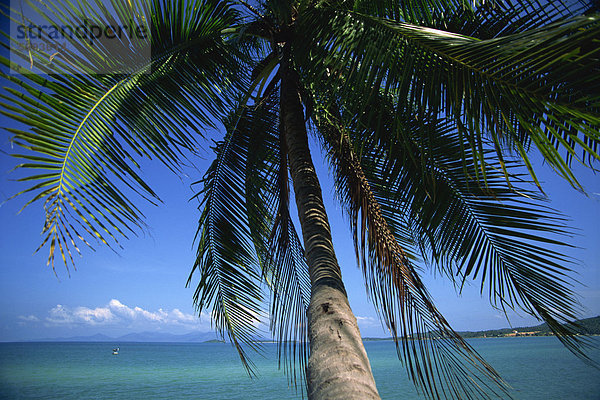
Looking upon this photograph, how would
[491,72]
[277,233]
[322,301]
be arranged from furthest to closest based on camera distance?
[277,233], [322,301], [491,72]

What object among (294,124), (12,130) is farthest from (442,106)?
(12,130)

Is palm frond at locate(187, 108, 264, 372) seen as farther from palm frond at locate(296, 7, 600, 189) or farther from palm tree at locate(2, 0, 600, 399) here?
palm frond at locate(296, 7, 600, 189)

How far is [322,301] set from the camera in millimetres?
2178

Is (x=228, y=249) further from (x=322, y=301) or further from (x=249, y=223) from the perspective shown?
(x=322, y=301)

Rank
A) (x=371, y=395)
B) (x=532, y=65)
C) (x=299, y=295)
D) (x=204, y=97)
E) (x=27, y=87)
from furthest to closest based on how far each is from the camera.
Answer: (x=299, y=295), (x=204, y=97), (x=27, y=87), (x=532, y=65), (x=371, y=395)

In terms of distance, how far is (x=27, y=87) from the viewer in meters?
1.95

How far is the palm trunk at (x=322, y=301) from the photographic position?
1.52 metres

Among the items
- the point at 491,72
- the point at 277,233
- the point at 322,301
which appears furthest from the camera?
the point at 277,233

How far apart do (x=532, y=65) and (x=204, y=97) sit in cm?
277

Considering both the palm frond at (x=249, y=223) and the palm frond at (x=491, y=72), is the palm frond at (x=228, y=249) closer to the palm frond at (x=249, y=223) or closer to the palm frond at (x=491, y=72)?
the palm frond at (x=249, y=223)

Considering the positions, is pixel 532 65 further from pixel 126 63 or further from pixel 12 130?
pixel 126 63

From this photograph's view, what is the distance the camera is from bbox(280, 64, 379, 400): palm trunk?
4.98 feet

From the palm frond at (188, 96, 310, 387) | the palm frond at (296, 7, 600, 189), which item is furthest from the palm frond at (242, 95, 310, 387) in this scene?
the palm frond at (296, 7, 600, 189)

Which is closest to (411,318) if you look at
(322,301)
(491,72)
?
(322,301)
